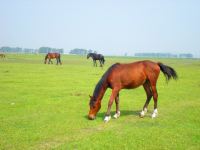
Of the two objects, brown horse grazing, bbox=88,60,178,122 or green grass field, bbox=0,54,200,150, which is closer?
green grass field, bbox=0,54,200,150

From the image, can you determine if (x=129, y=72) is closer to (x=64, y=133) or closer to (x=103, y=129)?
(x=103, y=129)

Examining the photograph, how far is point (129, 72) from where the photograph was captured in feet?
38.8

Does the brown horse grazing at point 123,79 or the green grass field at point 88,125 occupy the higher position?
the brown horse grazing at point 123,79

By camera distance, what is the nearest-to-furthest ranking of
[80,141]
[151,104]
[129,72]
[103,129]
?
[80,141] → [103,129] → [129,72] → [151,104]

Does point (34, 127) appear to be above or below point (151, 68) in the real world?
below

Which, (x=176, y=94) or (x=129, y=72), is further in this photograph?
(x=176, y=94)

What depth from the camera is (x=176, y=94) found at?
1841cm

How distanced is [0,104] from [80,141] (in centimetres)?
718

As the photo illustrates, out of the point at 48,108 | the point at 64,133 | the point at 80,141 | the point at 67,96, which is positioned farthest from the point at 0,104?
the point at 80,141

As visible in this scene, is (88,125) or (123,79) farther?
(123,79)

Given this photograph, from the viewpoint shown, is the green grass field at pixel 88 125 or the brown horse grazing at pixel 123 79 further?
the brown horse grazing at pixel 123 79

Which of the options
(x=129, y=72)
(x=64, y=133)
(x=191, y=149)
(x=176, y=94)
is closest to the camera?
(x=191, y=149)

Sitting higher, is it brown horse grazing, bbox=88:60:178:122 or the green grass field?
brown horse grazing, bbox=88:60:178:122

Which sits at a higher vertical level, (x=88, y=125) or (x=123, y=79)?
(x=123, y=79)
